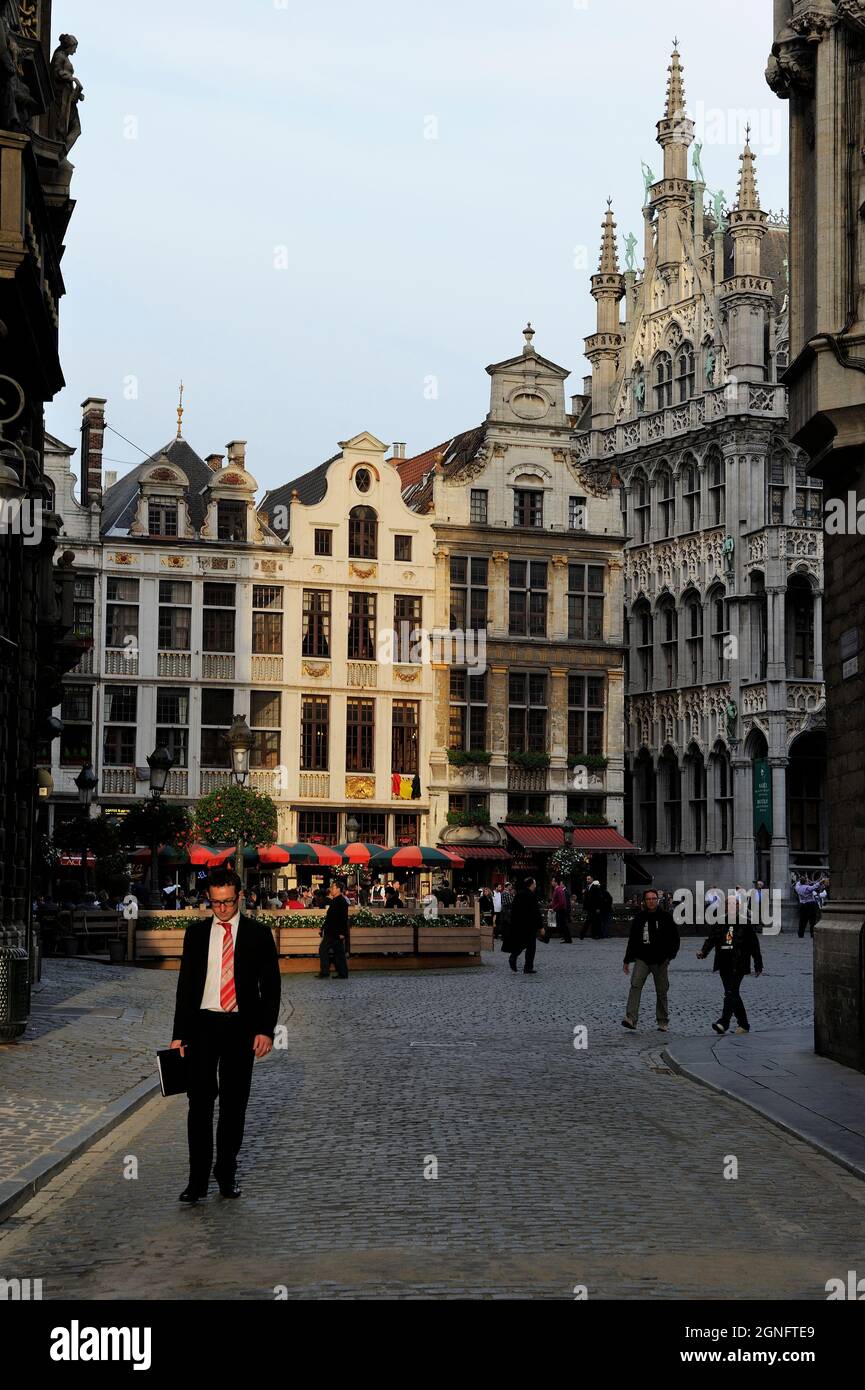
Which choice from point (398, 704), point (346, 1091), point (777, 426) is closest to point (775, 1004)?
point (346, 1091)

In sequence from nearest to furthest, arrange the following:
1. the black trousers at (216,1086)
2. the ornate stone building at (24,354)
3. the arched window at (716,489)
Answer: the black trousers at (216,1086)
the ornate stone building at (24,354)
the arched window at (716,489)

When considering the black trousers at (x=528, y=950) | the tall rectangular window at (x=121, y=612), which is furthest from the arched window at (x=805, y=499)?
the black trousers at (x=528, y=950)

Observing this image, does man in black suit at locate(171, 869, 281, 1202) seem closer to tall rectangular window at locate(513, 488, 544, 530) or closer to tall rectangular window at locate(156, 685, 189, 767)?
tall rectangular window at locate(156, 685, 189, 767)

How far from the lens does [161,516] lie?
61.7 meters

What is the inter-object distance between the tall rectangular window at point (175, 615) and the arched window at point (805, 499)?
20252mm

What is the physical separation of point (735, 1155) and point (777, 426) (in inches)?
2170

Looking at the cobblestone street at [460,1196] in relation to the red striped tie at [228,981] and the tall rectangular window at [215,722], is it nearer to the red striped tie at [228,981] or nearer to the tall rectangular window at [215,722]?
the red striped tie at [228,981]

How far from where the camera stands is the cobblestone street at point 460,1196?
8672mm

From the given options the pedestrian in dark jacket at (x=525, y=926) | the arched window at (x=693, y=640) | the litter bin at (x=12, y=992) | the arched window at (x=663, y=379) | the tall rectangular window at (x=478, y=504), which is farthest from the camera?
the arched window at (x=663, y=379)

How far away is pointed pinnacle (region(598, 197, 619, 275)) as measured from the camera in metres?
72.8

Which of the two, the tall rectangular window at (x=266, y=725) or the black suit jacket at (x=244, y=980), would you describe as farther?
the tall rectangular window at (x=266, y=725)

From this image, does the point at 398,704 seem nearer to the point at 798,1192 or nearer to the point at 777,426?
the point at 777,426

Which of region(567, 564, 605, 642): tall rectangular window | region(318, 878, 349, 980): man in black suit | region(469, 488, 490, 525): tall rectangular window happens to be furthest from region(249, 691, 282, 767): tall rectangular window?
region(318, 878, 349, 980): man in black suit
